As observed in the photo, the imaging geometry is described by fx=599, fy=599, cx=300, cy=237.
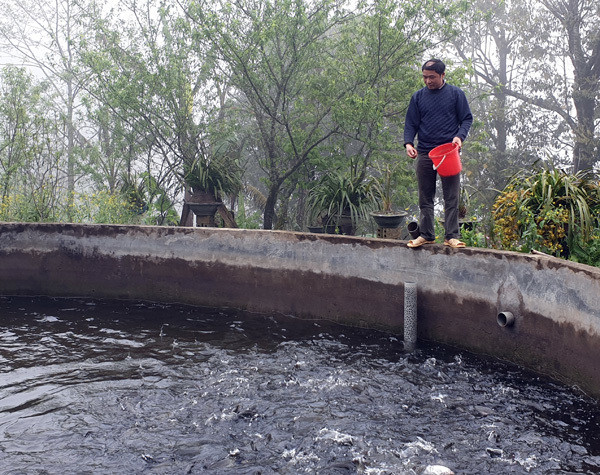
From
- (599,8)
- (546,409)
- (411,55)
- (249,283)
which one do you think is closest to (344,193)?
(249,283)

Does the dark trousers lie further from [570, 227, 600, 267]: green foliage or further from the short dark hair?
[570, 227, 600, 267]: green foliage

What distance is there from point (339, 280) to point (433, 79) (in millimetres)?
→ 2126

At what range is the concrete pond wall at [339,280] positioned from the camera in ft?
14.8

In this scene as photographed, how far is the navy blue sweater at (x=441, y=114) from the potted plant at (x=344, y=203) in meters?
2.41

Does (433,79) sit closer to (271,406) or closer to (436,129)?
(436,129)

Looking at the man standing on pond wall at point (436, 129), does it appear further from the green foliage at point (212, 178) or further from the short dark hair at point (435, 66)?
the green foliage at point (212, 178)

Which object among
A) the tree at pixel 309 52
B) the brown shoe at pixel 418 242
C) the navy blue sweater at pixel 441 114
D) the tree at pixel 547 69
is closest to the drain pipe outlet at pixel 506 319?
the brown shoe at pixel 418 242

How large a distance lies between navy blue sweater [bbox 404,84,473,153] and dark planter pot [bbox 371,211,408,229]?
170 centimetres

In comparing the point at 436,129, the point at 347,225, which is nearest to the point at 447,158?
the point at 436,129

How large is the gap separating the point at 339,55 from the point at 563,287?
6.52m

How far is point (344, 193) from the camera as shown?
7.92 m

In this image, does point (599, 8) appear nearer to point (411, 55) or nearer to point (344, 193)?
point (411, 55)

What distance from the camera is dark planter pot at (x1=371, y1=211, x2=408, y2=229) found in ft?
23.5

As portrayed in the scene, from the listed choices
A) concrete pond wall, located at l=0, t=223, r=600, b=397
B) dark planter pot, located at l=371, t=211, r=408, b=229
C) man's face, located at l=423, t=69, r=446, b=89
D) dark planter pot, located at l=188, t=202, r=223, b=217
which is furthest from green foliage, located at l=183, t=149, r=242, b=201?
man's face, located at l=423, t=69, r=446, b=89
